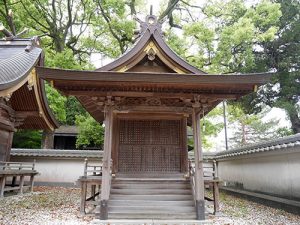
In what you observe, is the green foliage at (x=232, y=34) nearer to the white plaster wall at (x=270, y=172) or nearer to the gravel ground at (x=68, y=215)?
the white plaster wall at (x=270, y=172)

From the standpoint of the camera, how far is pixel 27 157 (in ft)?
57.6

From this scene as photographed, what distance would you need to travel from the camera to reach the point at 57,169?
17906mm

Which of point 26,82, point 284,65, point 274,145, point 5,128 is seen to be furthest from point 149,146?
point 284,65

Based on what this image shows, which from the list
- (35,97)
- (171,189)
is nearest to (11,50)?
(35,97)

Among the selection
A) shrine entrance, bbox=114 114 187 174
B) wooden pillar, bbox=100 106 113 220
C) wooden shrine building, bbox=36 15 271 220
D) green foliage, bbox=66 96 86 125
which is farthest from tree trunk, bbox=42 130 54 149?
wooden pillar, bbox=100 106 113 220

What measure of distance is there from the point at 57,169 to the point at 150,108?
1195 cm

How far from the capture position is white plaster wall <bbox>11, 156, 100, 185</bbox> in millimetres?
17562

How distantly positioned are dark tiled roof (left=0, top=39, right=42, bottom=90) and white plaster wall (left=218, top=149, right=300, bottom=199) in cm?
1061

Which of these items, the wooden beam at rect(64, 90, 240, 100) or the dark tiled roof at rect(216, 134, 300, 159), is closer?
the wooden beam at rect(64, 90, 240, 100)

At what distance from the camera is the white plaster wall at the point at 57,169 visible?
57.6 feet

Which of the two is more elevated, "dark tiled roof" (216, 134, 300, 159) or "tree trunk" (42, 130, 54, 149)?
"tree trunk" (42, 130, 54, 149)

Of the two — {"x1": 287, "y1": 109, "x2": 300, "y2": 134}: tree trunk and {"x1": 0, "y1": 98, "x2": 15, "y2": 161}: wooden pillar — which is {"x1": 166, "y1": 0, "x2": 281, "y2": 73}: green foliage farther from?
{"x1": 0, "y1": 98, "x2": 15, "y2": 161}: wooden pillar

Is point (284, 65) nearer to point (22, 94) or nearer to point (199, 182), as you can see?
point (199, 182)

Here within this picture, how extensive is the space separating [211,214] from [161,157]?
264cm
